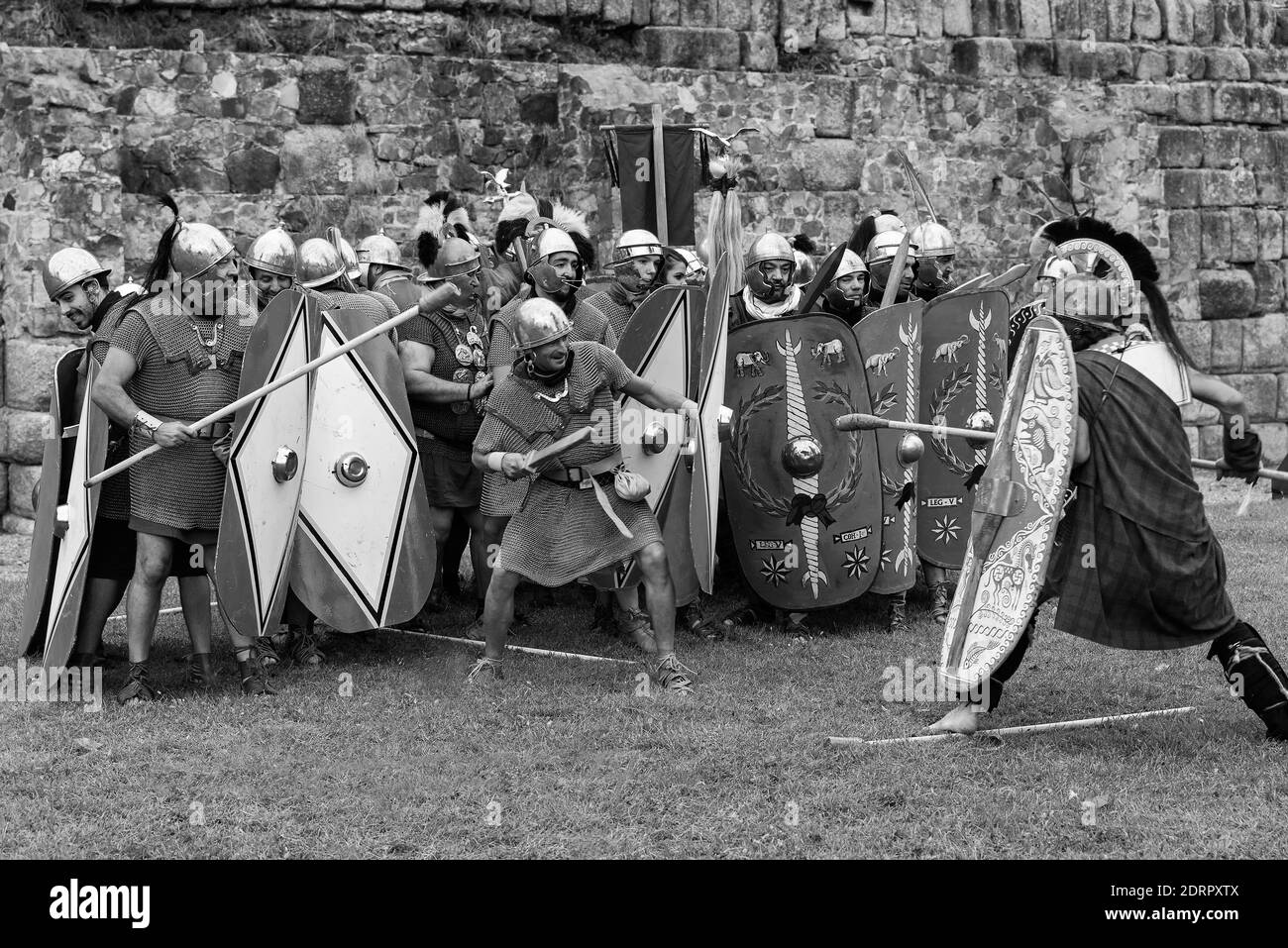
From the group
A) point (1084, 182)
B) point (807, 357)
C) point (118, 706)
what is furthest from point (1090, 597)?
point (1084, 182)

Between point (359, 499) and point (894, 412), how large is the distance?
209cm

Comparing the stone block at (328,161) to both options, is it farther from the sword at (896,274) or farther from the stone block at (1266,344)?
the stone block at (1266,344)

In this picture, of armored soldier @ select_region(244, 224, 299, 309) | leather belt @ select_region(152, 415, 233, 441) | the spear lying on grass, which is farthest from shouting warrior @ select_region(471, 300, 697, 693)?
armored soldier @ select_region(244, 224, 299, 309)

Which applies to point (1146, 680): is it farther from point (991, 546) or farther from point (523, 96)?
point (523, 96)

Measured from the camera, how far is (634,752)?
444 centimetres

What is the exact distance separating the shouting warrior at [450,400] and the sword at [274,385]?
0.71 meters

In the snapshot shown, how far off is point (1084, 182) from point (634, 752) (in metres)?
7.90

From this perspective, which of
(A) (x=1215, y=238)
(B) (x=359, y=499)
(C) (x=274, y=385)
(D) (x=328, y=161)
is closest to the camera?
(C) (x=274, y=385)

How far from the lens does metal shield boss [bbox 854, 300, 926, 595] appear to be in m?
6.04

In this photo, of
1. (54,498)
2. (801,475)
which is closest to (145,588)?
(54,498)

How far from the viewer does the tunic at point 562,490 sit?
5137 millimetres

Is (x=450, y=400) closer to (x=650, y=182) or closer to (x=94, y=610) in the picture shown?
(x=94, y=610)

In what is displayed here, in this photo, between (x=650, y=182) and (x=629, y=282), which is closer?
(x=629, y=282)

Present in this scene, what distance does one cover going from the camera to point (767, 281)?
20.8ft
